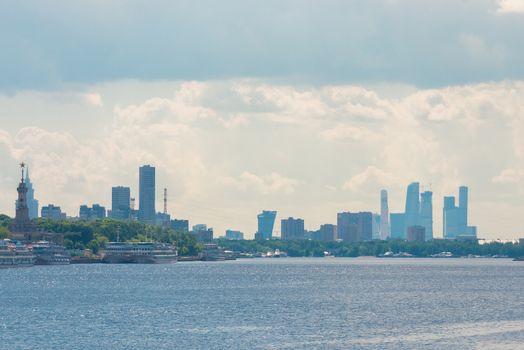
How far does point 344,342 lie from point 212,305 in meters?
58.6

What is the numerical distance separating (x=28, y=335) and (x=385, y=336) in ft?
128

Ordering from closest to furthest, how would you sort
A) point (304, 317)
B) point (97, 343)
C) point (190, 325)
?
point (97, 343) < point (190, 325) < point (304, 317)

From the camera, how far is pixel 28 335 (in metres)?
145

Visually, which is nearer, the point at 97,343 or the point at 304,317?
the point at 97,343

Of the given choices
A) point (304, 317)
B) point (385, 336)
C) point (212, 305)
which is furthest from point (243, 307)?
point (385, 336)

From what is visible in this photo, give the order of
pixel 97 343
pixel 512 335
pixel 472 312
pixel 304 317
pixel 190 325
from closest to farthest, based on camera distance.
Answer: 1. pixel 97 343
2. pixel 512 335
3. pixel 190 325
4. pixel 304 317
5. pixel 472 312

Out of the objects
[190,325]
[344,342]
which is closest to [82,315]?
[190,325]

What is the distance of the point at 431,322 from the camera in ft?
534

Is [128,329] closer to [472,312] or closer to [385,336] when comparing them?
[385,336]

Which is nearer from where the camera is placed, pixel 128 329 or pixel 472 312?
pixel 128 329

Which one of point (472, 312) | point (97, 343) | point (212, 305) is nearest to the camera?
point (97, 343)

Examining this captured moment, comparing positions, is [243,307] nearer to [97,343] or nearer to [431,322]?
[431,322]

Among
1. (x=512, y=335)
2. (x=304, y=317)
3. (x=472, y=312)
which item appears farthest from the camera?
(x=472, y=312)

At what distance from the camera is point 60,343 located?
13562cm
